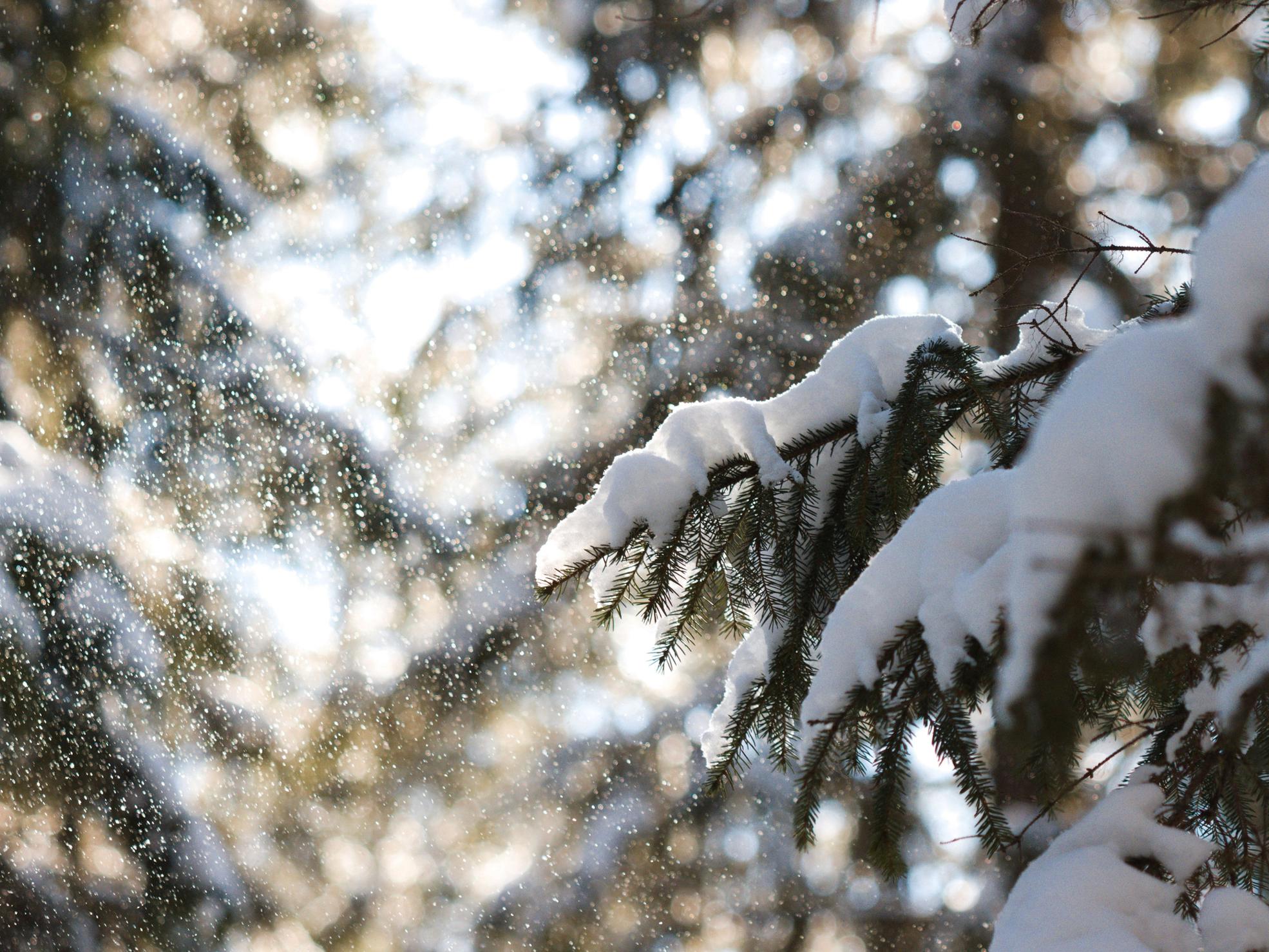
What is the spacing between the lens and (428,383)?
360cm

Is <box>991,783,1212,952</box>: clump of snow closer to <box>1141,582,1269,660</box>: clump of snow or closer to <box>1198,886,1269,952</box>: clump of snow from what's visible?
<box>1198,886,1269,952</box>: clump of snow

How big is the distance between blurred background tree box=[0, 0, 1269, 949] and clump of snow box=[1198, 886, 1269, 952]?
2846 mm

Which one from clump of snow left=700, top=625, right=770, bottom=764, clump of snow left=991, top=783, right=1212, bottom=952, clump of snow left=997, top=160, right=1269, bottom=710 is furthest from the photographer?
clump of snow left=700, top=625, right=770, bottom=764

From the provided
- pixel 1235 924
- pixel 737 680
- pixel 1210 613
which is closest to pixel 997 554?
pixel 1210 613

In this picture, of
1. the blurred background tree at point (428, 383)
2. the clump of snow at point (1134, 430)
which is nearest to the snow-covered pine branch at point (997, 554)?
the clump of snow at point (1134, 430)

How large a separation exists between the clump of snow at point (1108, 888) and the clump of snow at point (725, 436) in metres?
0.48

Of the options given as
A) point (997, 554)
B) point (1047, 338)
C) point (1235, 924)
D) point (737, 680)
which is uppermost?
point (1047, 338)

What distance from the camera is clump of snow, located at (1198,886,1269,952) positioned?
0.70 metres

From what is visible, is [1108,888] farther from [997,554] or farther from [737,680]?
[737,680]

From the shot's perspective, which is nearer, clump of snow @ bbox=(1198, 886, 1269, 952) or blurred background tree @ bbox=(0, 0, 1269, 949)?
clump of snow @ bbox=(1198, 886, 1269, 952)

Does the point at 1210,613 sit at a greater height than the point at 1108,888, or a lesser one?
greater

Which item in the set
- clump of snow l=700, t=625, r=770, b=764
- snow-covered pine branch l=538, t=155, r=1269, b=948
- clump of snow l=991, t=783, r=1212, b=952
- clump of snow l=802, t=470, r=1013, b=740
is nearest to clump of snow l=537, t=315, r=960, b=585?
snow-covered pine branch l=538, t=155, r=1269, b=948

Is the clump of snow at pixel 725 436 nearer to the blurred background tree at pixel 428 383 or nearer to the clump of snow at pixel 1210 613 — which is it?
the clump of snow at pixel 1210 613

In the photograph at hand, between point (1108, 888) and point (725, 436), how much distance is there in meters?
0.62
